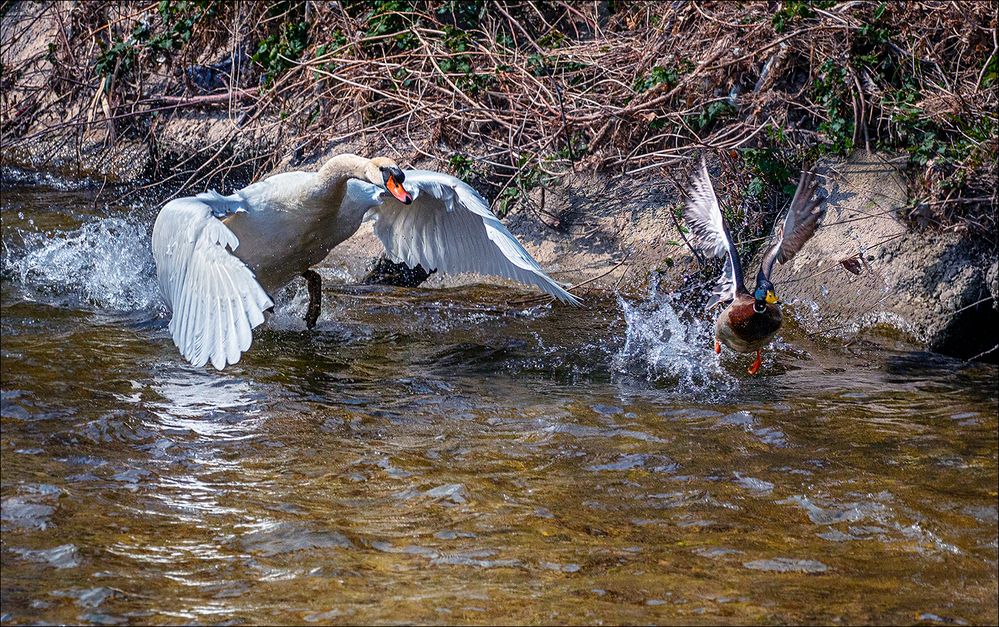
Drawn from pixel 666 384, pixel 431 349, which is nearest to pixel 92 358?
pixel 431 349

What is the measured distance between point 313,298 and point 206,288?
65.0 inches

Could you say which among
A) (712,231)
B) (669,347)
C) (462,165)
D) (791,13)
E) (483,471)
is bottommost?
(483,471)

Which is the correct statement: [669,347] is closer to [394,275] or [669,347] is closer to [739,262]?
[739,262]

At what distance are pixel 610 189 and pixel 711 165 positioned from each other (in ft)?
2.33

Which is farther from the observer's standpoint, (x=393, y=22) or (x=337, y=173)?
(x=393, y=22)

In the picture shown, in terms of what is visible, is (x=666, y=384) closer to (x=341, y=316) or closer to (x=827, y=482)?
(x=827, y=482)

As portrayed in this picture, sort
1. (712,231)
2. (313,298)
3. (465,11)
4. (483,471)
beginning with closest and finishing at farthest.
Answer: (483,471) → (712,231) → (313,298) → (465,11)

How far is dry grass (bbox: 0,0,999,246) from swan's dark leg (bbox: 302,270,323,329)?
5.00 feet

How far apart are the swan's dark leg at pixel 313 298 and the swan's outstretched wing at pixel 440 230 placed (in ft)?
1.81

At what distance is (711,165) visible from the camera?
7.57 meters

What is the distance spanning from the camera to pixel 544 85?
802cm

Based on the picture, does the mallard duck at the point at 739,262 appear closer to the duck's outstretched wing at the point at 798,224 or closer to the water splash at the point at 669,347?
the duck's outstretched wing at the point at 798,224

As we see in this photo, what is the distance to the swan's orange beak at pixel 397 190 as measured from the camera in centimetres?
591

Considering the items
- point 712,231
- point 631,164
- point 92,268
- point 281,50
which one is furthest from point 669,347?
point 281,50
